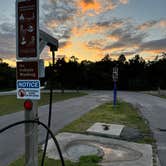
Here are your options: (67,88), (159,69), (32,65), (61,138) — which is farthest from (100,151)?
(159,69)

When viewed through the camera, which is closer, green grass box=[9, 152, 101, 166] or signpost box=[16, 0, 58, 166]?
signpost box=[16, 0, 58, 166]

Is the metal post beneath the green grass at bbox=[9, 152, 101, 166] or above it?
above

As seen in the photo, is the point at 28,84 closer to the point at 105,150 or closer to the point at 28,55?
the point at 28,55

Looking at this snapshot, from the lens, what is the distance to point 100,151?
5414 millimetres

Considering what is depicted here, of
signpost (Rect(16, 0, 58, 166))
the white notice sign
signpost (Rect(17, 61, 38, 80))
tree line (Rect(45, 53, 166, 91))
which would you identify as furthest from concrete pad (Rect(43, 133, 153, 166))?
tree line (Rect(45, 53, 166, 91))

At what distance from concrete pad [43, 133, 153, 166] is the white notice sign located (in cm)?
235

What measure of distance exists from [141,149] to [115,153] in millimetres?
737

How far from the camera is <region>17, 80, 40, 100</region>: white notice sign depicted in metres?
2.95

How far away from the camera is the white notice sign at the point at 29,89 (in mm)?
2947

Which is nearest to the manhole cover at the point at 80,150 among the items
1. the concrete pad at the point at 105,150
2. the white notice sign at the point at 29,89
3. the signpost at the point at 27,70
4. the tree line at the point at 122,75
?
the concrete pad at the point at 105,150

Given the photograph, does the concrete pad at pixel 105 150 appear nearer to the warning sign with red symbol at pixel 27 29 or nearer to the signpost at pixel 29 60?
the signpost at pixel 29 60

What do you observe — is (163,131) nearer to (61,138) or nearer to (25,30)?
(61,138)

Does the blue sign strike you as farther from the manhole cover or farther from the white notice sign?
the manhole cover

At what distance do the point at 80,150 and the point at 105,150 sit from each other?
539 millimetres
